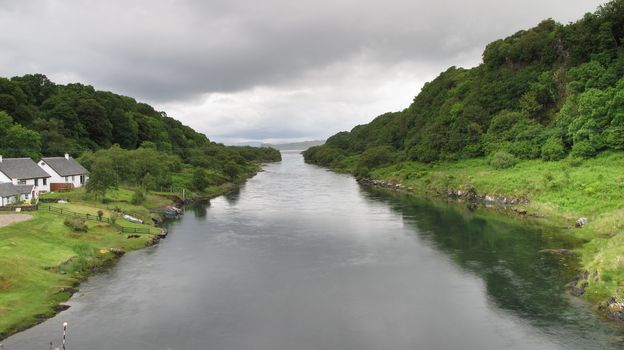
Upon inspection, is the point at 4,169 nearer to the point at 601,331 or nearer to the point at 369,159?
the point at 601,331

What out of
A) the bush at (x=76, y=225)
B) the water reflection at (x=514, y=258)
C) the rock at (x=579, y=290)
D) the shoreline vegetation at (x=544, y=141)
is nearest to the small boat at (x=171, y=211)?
the bush at (x=76, y=225)

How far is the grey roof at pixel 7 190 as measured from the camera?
54.7 m

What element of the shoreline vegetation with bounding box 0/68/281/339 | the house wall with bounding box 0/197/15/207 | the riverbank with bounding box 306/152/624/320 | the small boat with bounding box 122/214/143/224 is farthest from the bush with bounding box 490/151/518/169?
the house wall with bounding box 0/197/15/207

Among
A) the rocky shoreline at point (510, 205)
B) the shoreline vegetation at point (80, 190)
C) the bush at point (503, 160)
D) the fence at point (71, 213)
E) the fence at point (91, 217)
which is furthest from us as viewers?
the bush at point (503, 160)

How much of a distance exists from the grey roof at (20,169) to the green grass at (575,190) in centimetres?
7069

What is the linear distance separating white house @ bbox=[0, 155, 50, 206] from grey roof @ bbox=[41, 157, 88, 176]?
2.94 meters

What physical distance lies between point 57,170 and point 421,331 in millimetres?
67514

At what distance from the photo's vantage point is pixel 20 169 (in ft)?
217

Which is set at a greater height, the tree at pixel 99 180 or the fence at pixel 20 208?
the tree at pixel 99 180

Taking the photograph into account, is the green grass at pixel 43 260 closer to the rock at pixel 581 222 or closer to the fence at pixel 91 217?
the fence at pixel 91 217

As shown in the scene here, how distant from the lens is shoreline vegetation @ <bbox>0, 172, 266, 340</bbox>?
103 feet

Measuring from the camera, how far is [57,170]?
74.2 m

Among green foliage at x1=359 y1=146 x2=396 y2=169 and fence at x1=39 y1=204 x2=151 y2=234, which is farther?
green foliage at x1=359 y1=146 x2=396 y2=169

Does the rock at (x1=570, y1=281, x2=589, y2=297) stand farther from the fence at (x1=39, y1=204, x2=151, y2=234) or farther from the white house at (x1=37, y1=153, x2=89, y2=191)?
the white house at (x1=37, y1=153, x2=89, y2=191)
